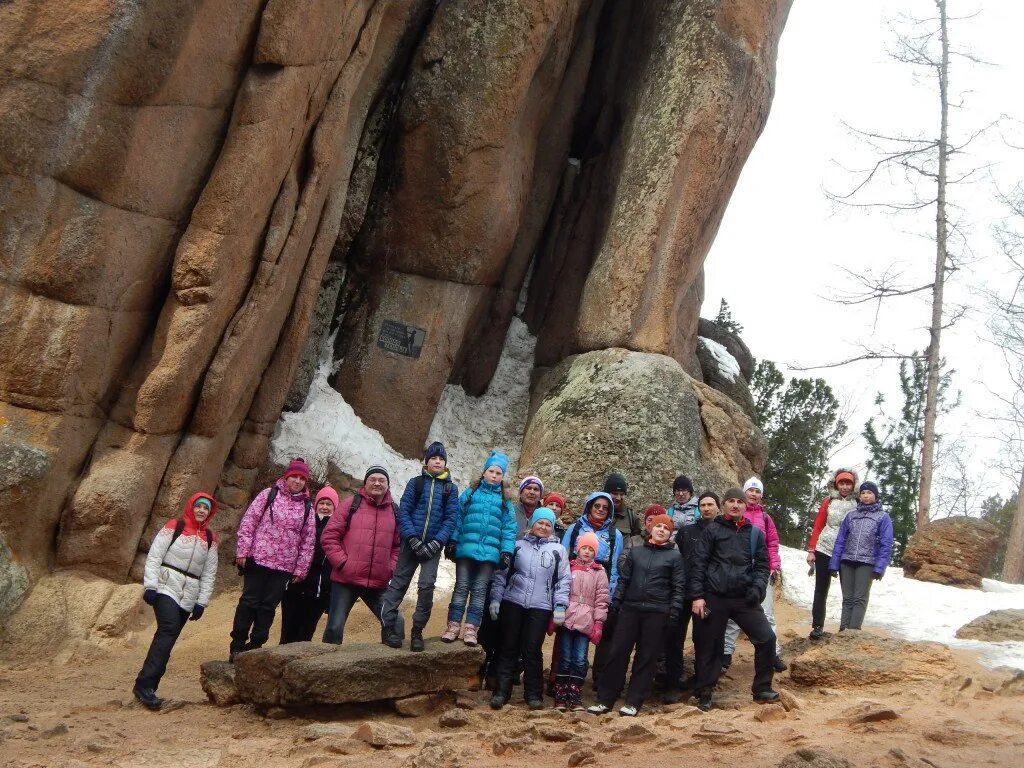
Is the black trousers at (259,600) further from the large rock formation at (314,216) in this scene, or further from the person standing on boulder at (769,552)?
the person standing on boulder at (769,552)

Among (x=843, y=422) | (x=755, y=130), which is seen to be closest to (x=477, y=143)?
(x=755, y=130)

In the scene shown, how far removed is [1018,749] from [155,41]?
A: 9585 mm

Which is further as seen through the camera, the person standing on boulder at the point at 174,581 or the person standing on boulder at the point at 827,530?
the person standing on boulder at the point at 827,530

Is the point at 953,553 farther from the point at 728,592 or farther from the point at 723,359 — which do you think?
the point at 728,592

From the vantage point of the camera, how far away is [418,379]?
15227 mm

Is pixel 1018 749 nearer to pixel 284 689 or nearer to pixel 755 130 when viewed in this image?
pixel 284 689

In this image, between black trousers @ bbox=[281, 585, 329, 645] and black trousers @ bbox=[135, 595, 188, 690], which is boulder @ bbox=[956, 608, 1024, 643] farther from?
black trousers @ bbox=[135, 595, 188, 690]

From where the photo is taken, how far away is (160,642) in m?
7.66

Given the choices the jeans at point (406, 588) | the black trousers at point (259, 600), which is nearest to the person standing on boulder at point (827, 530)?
the jeans at point (406, 588)

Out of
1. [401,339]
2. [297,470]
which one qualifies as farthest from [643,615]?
[401,339]

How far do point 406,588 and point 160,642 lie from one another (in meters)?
2.00

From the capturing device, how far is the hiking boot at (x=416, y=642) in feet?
25.6

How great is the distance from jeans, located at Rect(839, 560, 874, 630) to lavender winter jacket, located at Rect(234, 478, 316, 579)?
17.3ft

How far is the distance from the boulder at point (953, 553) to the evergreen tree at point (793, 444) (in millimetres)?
5782
